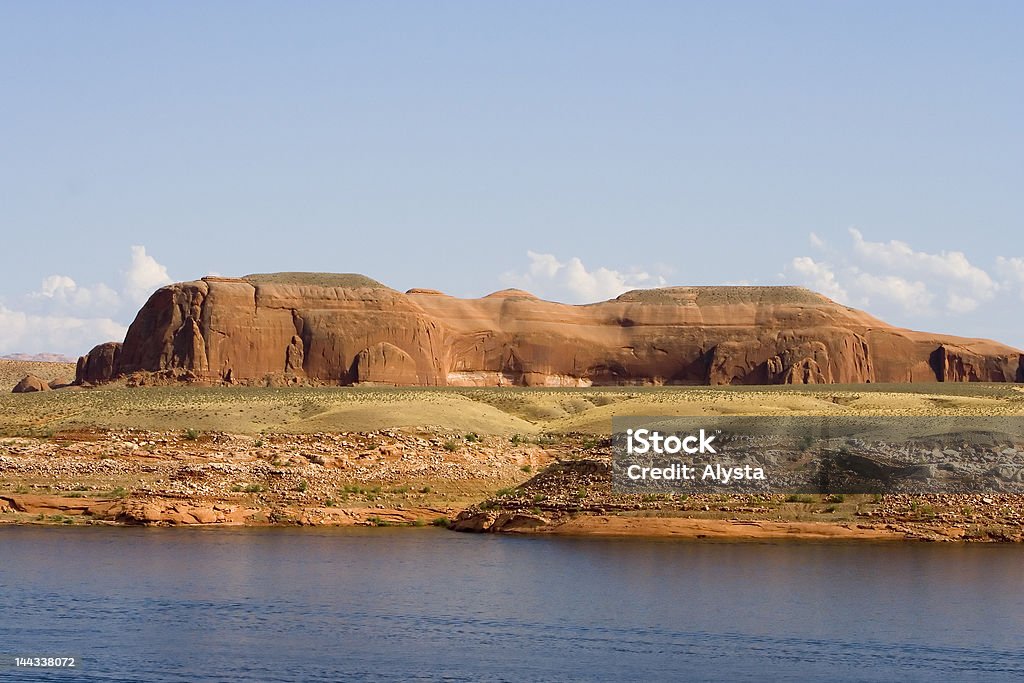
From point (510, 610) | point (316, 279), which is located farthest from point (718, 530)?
point (316, 279)

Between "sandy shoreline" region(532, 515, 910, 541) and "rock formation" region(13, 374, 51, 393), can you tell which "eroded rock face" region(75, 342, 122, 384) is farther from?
"sandy shoreline" region(532, 515, 910, 541)

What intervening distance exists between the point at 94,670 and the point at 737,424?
23.0m

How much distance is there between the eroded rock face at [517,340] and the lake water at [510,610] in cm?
5177

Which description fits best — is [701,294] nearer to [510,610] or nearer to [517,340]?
[517,340]

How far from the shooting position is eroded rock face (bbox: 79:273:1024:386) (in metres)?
89.9

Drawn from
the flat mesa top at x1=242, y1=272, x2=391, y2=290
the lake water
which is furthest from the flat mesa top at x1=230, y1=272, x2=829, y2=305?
the lake water

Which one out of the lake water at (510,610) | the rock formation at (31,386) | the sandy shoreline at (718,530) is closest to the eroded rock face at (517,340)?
the rock formation at (31,386)

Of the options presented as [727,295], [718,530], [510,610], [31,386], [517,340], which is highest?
[727,295]

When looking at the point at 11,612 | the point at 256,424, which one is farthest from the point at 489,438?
the point at 11,612

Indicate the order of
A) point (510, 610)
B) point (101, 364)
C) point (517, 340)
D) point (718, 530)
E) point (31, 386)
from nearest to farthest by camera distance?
point (510, 610) → point (718, 530) → point (101, 364) → point (517, 340) → point (31, 386)

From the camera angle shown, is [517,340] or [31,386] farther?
[31,386]

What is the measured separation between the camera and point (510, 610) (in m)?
28.1

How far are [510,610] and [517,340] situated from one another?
241 ft

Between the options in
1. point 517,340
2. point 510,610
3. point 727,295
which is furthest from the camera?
point 727,295
